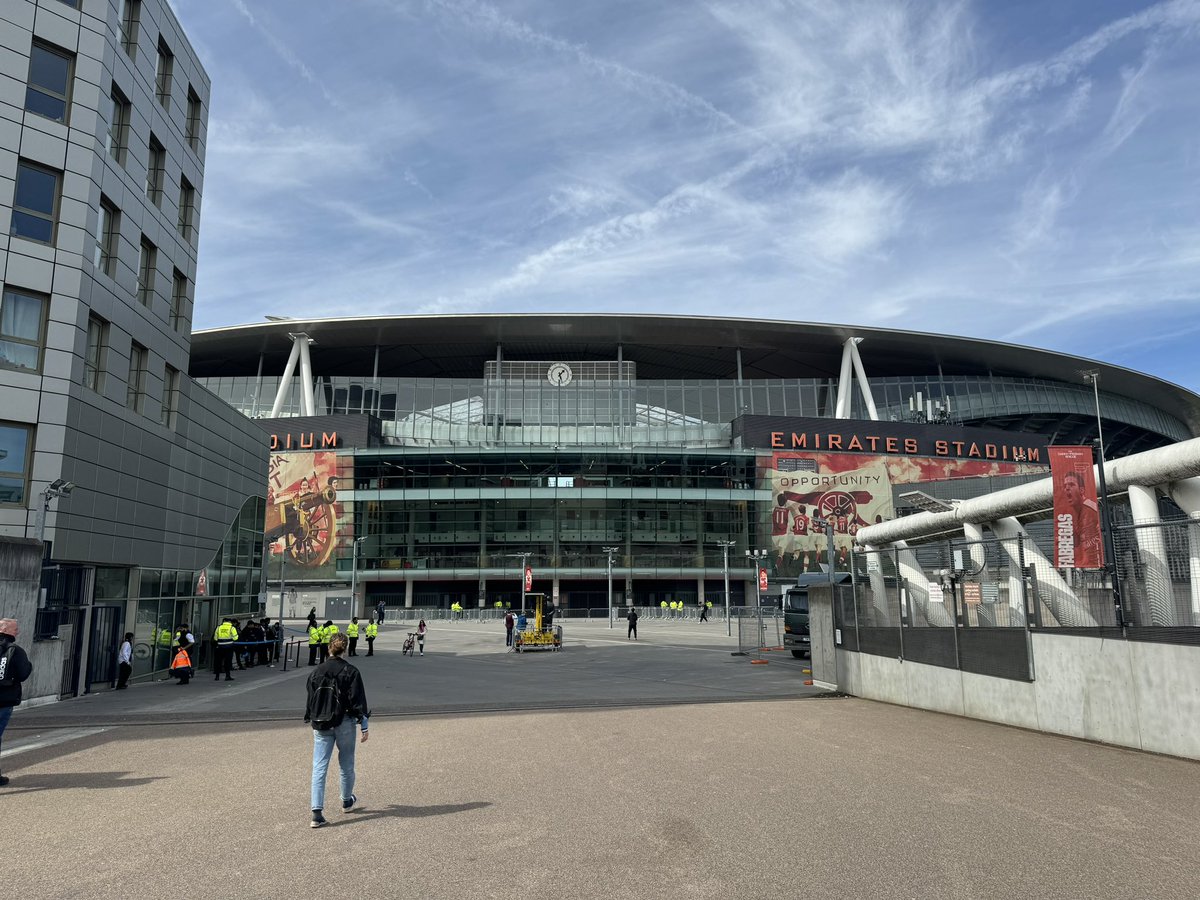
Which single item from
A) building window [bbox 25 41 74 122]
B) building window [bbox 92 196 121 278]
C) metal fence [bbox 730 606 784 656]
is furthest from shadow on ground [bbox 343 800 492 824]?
metal fence [bbox 730 606 784 656]

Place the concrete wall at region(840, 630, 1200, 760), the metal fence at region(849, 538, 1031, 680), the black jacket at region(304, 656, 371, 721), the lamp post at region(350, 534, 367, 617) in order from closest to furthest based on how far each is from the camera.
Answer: the black jacket at region(304, 656, 371, 721) < the concrete wall at region(840, 630, 1200, 760) < the metal fence at region(849, 538, 1031, 680) < the lamp post at region(350, 534, 367, 617)

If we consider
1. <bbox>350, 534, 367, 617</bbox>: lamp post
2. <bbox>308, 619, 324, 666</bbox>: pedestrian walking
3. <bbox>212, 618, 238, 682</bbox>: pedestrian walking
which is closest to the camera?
<bbox>212, 618, 238, 682</bbox>: pedestrian walking

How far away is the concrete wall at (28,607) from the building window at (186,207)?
1381 centimetres

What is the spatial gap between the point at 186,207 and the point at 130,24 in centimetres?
581

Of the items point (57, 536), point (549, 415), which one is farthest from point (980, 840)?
point (549, 415)

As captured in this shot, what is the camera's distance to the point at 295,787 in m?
9.68

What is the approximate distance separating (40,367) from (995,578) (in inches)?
836

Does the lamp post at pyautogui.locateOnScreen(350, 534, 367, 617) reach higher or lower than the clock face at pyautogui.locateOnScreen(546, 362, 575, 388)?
lower

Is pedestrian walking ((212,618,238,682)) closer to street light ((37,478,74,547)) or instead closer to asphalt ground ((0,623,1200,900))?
street light ((37,478,74,547))

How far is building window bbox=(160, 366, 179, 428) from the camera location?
25422 millimetres

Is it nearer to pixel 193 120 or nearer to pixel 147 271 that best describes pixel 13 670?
pixel 147 271

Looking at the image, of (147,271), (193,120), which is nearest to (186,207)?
(193,120)

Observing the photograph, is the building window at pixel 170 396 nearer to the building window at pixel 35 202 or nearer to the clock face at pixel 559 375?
the building window at pixel 35 202

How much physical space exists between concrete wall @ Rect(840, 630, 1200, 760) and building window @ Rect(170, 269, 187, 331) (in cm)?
2415
